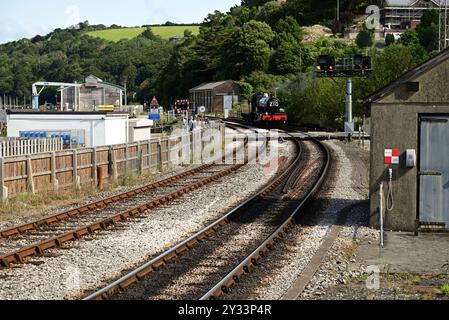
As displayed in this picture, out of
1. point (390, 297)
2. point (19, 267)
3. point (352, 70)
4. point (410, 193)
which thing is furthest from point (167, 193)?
point (352, 70)

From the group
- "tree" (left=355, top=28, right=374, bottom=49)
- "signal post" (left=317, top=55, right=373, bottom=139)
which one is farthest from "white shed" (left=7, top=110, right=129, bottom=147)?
"tree" (left=355, top=28, right=374, bottom=49)

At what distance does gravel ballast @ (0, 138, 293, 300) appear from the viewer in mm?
11796

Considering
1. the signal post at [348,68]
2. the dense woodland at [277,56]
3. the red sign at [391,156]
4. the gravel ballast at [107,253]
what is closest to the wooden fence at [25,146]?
the gravel ballast at [107,253]

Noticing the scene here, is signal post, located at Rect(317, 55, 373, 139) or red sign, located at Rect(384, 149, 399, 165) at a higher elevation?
signal post, located at Rect(317, 55, 373, 139)

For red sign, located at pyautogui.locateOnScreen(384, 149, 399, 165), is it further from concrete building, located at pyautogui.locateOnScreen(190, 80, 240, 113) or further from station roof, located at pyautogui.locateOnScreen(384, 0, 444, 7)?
→ station roof, located at pyautogui.locateOnScreen(384, 0, 444, 7)

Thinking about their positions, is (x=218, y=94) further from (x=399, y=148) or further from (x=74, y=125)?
(x=399, y=148)

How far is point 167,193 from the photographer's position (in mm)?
24609

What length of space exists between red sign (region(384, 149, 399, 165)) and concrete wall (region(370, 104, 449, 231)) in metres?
0.11

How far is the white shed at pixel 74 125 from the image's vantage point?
4025 centimetres

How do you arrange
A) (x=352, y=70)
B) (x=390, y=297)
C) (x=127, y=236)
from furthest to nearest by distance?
(x=352, y=70), (x=127, y=236), (x=390, y=297)

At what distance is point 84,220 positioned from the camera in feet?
62.0

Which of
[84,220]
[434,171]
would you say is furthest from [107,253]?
[434,171]
